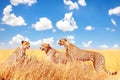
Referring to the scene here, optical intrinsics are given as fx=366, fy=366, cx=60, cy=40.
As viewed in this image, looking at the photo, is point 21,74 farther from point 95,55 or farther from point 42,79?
point 95,55

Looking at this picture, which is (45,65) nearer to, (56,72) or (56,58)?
(56,72)

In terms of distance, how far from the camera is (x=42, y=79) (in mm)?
7578

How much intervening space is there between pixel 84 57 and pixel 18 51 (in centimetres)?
268

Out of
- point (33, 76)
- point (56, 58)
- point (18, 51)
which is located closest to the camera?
point (33, 76)

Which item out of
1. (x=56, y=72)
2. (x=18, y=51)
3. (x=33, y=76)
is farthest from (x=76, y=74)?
(x=18, y=51)

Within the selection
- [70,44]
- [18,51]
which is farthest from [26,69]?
[70,44]

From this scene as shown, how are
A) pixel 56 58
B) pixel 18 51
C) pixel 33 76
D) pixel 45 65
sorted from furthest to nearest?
pixel 56 58 → pixel 18 51 → pixel 45 65 → pixel 33 76

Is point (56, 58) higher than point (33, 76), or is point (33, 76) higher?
point (56, 58)

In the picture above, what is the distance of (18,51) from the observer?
14.3 m

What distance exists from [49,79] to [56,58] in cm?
758

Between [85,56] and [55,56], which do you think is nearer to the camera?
[85,56]

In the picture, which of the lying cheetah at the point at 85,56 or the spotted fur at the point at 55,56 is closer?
the lying cheetah at the point at 85,56

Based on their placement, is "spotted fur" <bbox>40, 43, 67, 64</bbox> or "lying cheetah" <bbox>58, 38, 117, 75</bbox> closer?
"lying cheetah" <bbox>58, 38, 117, 75</bbox>

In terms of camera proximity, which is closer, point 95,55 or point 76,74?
point 76,74
